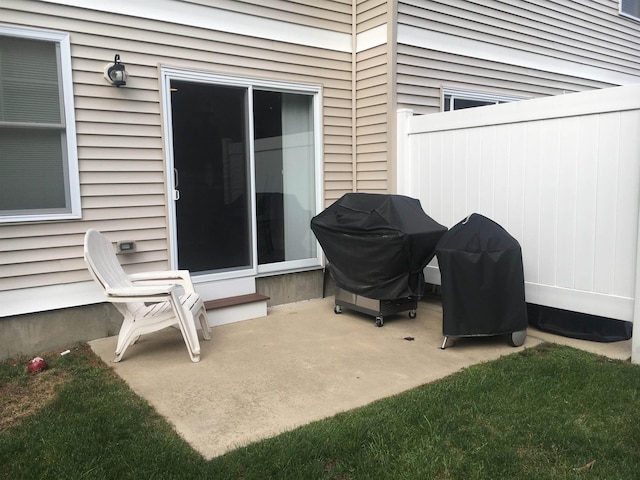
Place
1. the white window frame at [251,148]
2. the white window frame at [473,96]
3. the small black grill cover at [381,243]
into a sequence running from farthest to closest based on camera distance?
1. the white window frame at [473,96]
2. the white window frame at [251,148]
3. the small black grill cover at [381,243]

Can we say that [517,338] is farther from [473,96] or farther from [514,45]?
[514,45]

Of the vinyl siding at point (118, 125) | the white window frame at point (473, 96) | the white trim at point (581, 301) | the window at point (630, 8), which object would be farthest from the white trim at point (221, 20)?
the window at point (630, 8)

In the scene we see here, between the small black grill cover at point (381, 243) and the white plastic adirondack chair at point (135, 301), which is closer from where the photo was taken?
the white plastic adirondack chair at point (135, 301)

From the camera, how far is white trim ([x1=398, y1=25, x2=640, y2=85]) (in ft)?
18.6

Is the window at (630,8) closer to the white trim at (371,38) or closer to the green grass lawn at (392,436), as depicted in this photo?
the white trim at (371,38)

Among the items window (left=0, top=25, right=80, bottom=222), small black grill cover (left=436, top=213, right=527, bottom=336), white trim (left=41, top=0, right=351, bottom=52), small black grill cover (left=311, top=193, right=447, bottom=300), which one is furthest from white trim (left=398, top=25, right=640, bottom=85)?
window (left=0, top=25, right=80, bottom=222)

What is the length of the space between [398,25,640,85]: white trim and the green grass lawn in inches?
148

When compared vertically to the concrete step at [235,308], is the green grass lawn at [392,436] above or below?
below

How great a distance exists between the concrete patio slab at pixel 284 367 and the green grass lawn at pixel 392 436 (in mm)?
154

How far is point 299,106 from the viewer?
220 inches

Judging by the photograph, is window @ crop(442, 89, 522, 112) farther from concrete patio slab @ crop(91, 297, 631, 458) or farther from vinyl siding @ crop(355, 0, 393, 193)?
concrete patio slab @ crop(91, 297, 631, 458)

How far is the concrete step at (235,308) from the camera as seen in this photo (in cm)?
477

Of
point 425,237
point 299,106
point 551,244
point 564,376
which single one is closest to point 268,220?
point 299,106

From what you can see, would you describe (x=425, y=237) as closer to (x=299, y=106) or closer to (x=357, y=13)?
(x=299, y=106)
